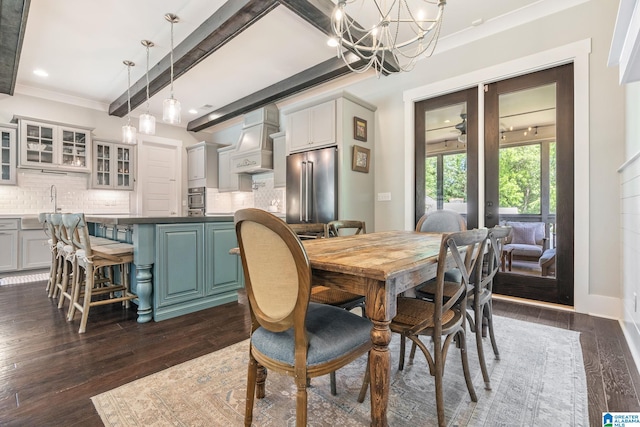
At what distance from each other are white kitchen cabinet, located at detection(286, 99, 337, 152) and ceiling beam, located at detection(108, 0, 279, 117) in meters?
1.29

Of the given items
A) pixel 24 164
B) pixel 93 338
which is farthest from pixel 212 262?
pixel 24 164

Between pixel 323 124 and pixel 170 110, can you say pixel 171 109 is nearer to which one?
pixel 170 110

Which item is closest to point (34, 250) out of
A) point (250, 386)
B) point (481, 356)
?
point (250, 386)

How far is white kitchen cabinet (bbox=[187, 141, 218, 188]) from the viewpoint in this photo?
20.4ft

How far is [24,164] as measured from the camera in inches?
179

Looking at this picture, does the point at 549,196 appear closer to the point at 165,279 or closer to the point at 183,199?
the point at 165,279

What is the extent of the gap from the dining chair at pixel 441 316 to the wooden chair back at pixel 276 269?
0.53 m

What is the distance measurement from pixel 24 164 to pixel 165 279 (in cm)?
402

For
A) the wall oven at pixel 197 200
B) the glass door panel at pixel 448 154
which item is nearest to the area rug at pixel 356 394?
the glass door panel at pixel 448 154

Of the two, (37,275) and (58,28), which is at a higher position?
(58,28)

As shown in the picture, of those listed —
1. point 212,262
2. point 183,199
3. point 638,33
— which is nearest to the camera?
point 638,33

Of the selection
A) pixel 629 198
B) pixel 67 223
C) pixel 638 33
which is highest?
pixel 638 33

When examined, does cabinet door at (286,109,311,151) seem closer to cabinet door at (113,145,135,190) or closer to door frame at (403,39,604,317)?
door frame at (403,39,604,317)

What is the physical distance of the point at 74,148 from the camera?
5.04 m
